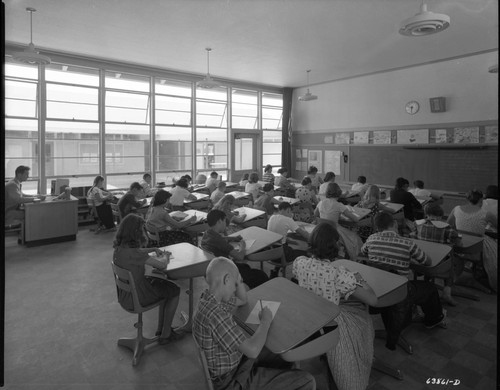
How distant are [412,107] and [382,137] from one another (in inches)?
40.6

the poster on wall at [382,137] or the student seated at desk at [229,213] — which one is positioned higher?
the poster on wall at [382,137]

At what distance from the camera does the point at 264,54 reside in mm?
7418

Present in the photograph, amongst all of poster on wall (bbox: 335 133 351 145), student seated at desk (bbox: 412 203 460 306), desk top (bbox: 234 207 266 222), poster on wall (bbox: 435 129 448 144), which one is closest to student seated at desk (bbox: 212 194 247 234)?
desk top (bbox: 234 207 266 222)

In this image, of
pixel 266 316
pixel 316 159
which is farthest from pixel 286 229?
pixel 316 159

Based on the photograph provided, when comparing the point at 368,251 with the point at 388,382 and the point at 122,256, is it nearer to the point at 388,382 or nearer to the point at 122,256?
the point at 388,382

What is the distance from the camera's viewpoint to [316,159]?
36.0 ft

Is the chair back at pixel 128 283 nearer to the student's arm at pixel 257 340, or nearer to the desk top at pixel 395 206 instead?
the student's arm at pixel 257 340

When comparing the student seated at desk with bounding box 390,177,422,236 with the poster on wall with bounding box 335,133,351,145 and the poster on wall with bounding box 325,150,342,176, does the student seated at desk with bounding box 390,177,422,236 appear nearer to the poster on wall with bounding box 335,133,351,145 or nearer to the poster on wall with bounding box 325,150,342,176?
the poster on wall with bounding box 335,133,351,145

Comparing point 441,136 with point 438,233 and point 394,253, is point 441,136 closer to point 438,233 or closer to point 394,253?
point 438,233

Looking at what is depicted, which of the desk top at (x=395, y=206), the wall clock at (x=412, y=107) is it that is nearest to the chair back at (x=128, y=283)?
the desk top at (x=395, y=206)

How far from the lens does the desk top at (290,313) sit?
5.45ft

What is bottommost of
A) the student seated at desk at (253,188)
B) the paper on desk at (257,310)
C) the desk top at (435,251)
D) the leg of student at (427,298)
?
the leg of student at (427,298)

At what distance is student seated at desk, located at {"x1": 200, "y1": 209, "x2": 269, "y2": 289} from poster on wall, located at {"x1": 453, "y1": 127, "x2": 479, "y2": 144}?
6056mm

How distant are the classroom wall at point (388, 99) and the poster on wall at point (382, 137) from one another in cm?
18
